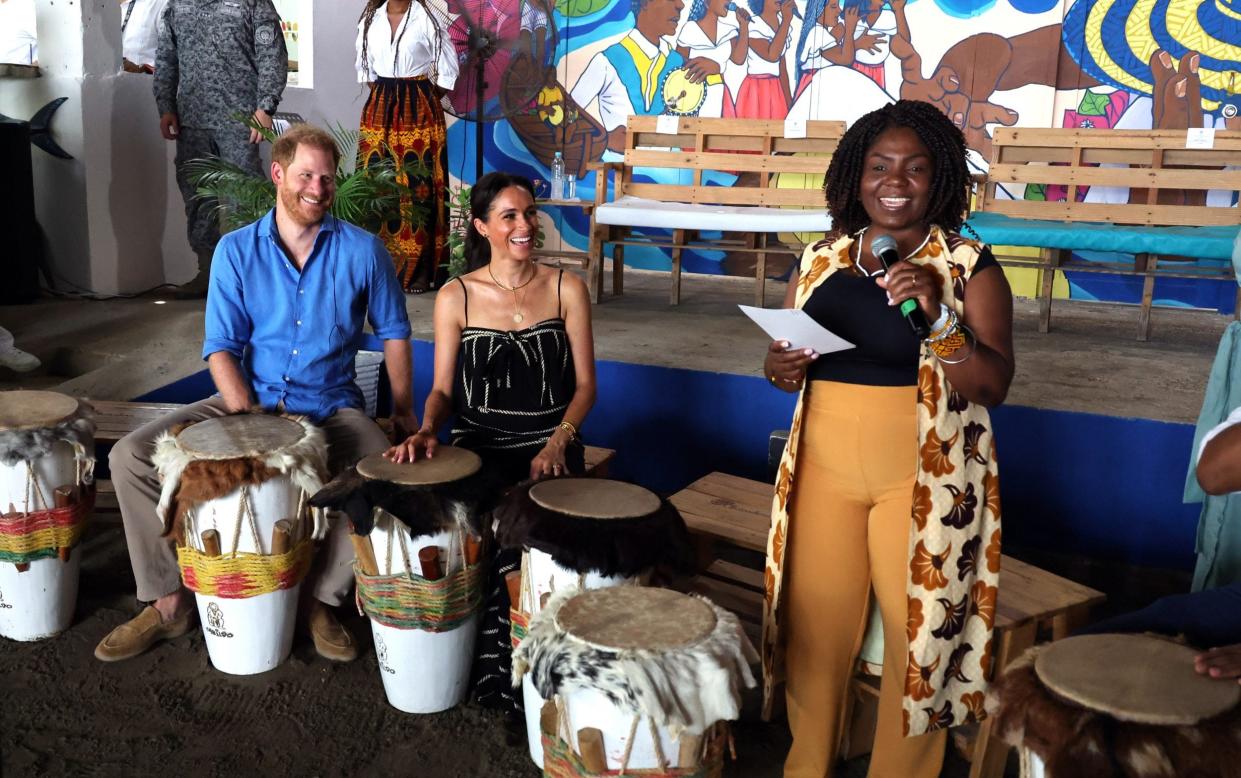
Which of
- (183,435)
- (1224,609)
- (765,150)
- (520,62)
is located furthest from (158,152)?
(1224,609)

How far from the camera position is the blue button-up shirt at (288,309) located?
306 cm

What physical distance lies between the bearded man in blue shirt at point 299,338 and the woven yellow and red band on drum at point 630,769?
4.11 ft

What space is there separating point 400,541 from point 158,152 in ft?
14.2

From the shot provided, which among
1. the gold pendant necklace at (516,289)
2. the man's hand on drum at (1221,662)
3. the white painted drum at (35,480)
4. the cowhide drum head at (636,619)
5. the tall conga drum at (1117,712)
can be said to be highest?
the gold pendant necklace at (516,289)

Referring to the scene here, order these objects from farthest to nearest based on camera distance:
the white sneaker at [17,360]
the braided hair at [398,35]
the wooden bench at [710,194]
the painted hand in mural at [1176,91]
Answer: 1. the painted hand in mural at [1176,91]
2. the braided hair at [398,35]
3. the wooden bench at [710,194]
4. the white sneaker at [17,360]

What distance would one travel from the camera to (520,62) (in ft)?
20.5

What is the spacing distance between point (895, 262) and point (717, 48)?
535cm

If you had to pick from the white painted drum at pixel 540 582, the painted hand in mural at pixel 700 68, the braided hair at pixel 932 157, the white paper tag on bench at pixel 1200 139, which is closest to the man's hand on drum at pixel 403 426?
the white painted drum at pixel 540 582

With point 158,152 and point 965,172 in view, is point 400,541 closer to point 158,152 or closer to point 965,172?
point 965,172

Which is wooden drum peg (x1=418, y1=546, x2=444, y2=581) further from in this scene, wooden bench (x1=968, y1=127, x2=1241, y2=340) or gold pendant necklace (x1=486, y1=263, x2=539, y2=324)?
wooden bench (x1=968, y1=127, x2=1241, y2=340)

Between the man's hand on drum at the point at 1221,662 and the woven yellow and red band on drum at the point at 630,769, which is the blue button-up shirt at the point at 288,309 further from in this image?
the man's hand on drum at the point at 1221,662

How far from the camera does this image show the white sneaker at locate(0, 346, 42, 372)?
4.47 meters

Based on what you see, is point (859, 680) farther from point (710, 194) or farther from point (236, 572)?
point (710, 194)

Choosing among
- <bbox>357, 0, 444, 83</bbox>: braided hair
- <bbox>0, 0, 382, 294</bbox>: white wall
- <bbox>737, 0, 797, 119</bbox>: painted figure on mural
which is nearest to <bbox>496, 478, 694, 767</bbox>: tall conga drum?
<bbox>357, 0, 444, 83</bbox>: braided hair
